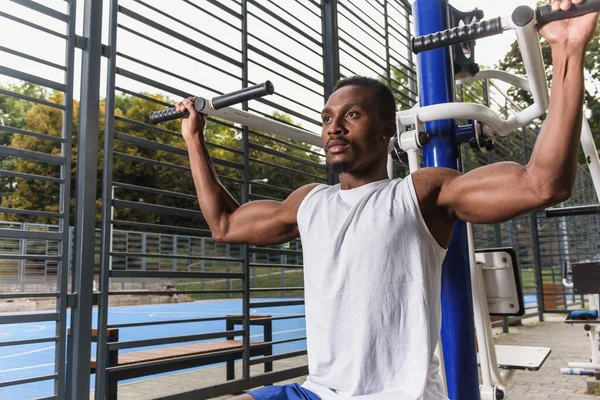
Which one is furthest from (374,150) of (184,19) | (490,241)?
(490,241)

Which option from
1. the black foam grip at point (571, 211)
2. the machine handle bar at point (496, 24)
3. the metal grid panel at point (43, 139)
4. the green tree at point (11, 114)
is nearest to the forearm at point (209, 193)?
the machine handle bar at point (496, 24)

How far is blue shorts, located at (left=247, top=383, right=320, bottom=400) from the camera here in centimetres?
122

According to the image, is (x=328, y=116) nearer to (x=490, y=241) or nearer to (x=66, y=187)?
(x=66, y=187)

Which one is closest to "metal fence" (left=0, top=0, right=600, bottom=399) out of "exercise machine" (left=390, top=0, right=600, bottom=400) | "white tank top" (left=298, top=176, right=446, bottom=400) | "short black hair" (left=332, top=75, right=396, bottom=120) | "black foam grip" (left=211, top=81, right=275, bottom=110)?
"exercise machine" (left=390, top=0, right=600, bottom=400)

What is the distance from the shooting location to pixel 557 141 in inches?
39.3

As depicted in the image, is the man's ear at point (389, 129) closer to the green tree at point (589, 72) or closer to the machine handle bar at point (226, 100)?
the machine handle bar at point (226, 100)

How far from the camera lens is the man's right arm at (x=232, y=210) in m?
1.52

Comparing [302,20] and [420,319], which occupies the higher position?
[302,20]

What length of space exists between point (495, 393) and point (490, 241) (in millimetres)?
5910

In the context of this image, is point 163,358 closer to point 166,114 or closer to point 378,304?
point 166,114

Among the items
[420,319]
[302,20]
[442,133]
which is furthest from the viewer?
[302,20]

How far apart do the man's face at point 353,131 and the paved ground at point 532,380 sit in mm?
2619

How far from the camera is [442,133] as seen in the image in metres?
1.92

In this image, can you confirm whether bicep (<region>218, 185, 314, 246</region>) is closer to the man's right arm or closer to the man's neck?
the man's right arm
